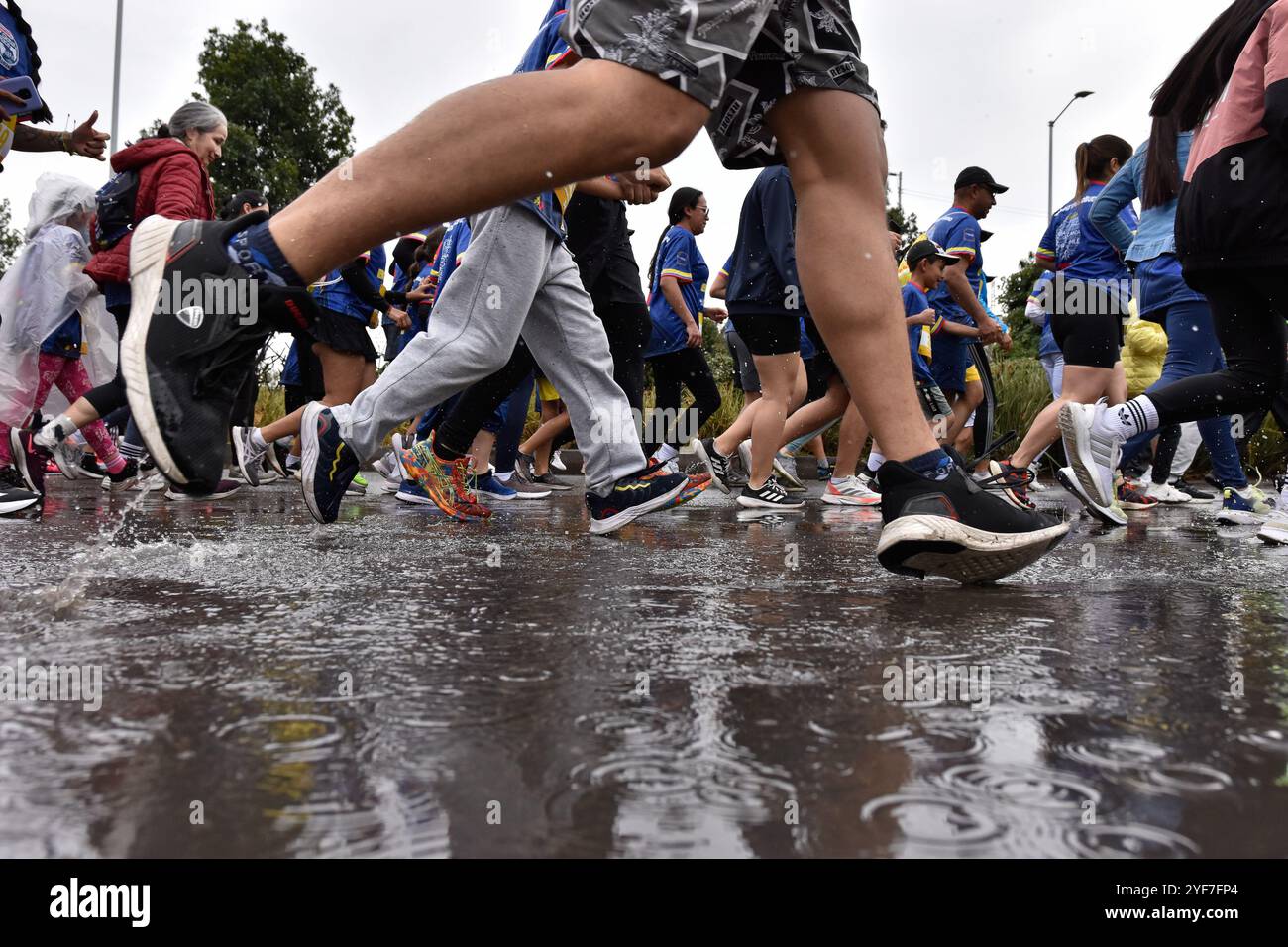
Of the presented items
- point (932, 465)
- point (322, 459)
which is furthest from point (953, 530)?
point (322, 459)

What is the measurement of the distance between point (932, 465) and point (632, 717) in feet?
4.48

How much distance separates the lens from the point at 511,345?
12.9 ft

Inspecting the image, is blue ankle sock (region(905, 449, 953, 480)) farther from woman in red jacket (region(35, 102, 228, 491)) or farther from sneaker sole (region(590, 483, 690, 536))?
woman in red jacket (region(35, 102, 228, 491))

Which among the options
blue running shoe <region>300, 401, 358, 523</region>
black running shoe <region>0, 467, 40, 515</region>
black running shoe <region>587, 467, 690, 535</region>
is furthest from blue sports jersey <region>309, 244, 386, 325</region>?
blue running shoe <region>300, 401, 358, 523</region>

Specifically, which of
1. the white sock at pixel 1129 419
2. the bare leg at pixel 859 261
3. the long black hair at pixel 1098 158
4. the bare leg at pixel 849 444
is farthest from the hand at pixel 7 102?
the long black hair at pixel 1098 158

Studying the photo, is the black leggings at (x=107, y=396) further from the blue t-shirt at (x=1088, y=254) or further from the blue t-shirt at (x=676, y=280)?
the blue t-shirt at (x=1088, y=254)

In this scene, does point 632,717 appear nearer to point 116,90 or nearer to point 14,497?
point 14,497

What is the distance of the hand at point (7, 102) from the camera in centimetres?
366

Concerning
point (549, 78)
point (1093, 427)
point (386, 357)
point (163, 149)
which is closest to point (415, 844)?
point (549, 78)

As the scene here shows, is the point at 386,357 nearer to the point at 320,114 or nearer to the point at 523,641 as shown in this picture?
the point at 523,641

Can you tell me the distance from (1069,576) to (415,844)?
2.36 meters

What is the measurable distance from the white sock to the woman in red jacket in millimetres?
4188

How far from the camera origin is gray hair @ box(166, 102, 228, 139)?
6293mm

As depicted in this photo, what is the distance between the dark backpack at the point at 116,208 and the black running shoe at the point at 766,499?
3502 millimetres
